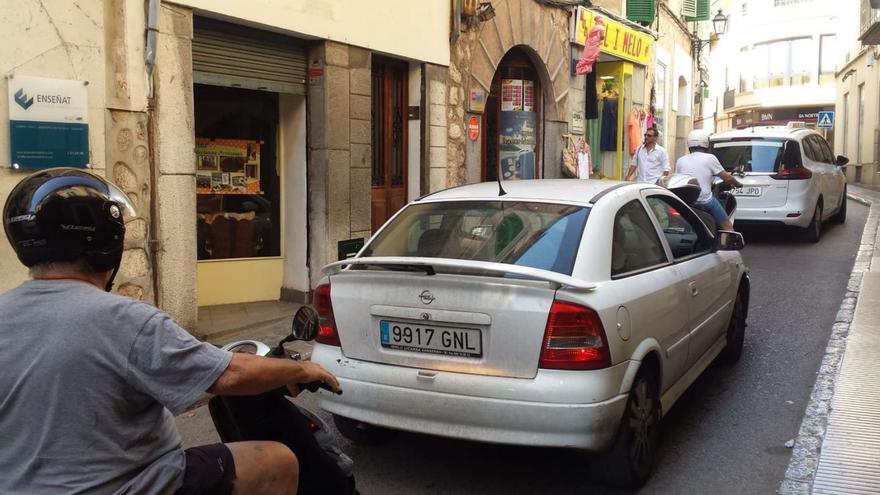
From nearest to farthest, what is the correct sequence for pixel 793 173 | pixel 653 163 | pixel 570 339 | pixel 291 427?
pixel 291 427 → pixel 570 339 → pixel 653 163 → pixel 793 173

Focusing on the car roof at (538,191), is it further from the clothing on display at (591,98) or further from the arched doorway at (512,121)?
the clothing on display at (591,98)

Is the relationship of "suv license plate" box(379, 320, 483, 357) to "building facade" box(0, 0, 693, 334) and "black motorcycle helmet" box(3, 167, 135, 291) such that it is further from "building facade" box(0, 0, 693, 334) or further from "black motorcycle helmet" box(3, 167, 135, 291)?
"building facade" box(0, 0, 693, 334)

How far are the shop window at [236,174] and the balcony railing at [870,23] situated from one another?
16.1 metres

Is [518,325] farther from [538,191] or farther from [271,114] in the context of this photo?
[271,114]

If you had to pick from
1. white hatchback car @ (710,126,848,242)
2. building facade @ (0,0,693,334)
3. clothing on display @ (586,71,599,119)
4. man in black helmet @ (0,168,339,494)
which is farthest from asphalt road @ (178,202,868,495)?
clothing on display @ (586,71,599,119)

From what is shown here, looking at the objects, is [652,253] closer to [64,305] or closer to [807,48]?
[64,305]

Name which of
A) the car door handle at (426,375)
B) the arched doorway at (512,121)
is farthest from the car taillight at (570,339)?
the arched doorway at (512,121)

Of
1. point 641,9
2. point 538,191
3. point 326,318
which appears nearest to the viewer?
point 326,318

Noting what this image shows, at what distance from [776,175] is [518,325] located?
31.3ft

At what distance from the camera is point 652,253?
448cm

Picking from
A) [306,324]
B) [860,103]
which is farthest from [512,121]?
Result: [860,103]

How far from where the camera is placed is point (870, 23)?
840 inches

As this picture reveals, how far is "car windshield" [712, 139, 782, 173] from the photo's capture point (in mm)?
11891

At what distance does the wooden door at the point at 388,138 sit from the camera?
9.92 m
